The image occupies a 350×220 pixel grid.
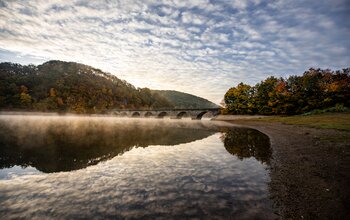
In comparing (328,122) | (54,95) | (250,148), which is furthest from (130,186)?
(54,95)

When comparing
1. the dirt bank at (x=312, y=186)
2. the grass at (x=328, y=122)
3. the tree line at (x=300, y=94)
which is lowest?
the dirt bank at (x=312, y=186)

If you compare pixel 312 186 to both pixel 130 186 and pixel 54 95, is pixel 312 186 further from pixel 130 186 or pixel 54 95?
pixel 54 95

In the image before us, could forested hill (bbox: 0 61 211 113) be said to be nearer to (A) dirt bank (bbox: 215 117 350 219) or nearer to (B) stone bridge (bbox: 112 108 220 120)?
(B) stone bridge (bbox: 112 108 220 120)

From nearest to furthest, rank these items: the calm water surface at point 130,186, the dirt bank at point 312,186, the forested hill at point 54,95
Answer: the dirt bank at point 312,186 < the calm water surface at point 130,186 < the forested hill at point 54,95

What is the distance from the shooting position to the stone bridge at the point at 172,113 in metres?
96.9

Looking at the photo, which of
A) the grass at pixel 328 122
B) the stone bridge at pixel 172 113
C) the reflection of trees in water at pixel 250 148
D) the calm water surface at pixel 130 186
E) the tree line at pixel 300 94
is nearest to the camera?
the calm water surface at pixel 130 186

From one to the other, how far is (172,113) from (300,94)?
59.8m

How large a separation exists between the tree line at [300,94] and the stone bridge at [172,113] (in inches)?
599

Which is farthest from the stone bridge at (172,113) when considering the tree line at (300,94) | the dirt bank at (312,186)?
the dirt bank at (312,186)

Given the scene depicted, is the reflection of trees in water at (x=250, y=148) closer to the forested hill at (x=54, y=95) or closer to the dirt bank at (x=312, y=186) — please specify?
the dirt bank at (x=312, y=186)

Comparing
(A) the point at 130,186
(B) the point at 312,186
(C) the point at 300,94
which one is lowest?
(A) the point at 130,186

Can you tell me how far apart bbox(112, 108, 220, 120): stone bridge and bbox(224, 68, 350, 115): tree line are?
1521 cm

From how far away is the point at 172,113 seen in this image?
110m

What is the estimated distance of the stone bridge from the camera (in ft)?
318
